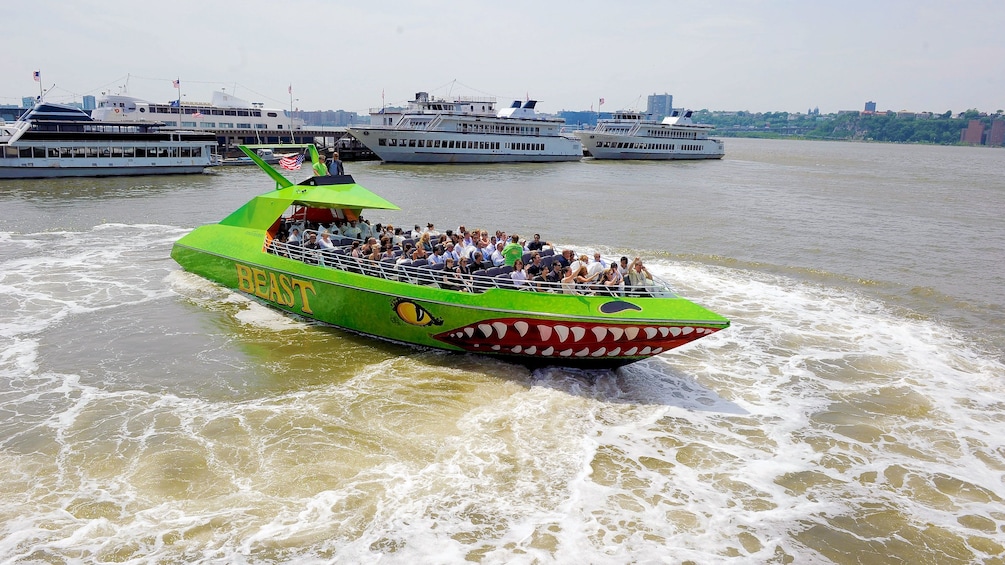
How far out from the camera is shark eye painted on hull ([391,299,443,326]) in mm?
12062

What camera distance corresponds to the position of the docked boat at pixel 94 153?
40.3m

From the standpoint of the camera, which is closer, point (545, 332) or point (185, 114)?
point (545, 332)

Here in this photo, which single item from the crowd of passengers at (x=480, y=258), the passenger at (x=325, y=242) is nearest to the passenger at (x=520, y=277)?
the crowd of passengers at (x=480, y=258)

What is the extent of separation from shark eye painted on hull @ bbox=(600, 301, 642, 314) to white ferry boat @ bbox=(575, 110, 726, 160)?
7182cm

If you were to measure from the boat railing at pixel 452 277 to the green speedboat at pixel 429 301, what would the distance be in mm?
29

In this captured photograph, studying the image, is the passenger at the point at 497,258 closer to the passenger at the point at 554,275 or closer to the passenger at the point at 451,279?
the passenger at the point at 451,279

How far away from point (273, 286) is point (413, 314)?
14.1ft

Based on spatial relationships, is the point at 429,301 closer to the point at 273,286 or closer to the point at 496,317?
the point at 496,317

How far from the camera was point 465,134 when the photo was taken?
65.6 metres

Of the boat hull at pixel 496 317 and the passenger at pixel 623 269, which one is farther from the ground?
the passenger at pixel 623 269

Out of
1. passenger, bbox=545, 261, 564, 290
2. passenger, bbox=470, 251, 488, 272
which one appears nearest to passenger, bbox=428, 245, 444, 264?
passenger, bbox=470, 251, 488, 272

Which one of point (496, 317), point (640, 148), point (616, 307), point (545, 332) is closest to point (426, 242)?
point (496, 317)

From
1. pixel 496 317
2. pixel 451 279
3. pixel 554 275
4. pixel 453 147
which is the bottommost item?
pixel 496 317

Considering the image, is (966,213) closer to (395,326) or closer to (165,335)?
(395,326)
